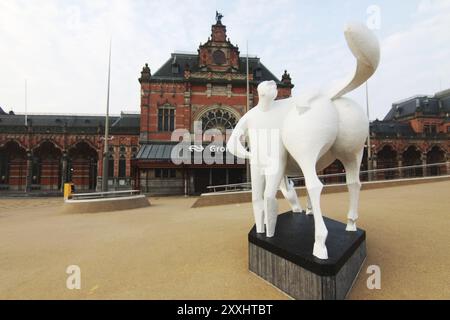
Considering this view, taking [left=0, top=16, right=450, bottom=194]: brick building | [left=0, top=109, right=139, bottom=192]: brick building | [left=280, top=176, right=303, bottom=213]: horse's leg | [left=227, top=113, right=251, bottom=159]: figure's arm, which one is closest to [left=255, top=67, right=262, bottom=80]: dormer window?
[left=0, top=16, right=450, bottom=194]: brick building

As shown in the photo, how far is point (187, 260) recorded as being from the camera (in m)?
3.98

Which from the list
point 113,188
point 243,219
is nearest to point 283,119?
point 243,219

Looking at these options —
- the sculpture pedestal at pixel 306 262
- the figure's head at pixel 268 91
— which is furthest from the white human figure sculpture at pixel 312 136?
the sculpture pedestal at pixel 306 262

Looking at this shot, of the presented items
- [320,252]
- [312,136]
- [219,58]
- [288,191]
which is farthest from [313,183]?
[219,58]

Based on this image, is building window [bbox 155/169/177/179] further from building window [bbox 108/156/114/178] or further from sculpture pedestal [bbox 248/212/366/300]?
sculpture pedestal [bbox 248/212/366/300]

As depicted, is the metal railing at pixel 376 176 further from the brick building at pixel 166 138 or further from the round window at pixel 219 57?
the round window at pixel 219 57

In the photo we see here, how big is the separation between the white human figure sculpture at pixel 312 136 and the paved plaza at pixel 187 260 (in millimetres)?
861

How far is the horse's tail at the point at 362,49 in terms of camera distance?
8.10 ft

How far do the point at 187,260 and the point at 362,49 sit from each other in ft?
13.1

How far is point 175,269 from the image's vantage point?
3609 millimetres

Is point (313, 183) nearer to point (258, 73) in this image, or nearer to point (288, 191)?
point (288, 191)

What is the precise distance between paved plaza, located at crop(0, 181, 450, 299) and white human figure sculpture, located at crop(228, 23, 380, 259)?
0.86 m

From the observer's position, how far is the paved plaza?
2.89 m

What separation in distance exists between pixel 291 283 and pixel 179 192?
19.8 metres
